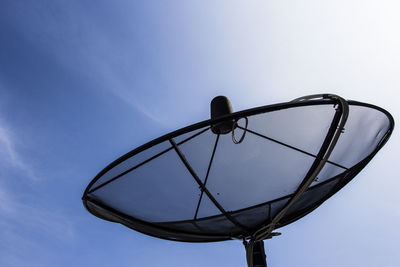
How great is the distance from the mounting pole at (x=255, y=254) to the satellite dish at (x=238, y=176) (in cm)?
1

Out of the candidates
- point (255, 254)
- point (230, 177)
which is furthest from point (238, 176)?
point (255, 254)

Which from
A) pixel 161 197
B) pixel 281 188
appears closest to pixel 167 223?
pixel 161 197

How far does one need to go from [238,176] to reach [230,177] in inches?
5.5

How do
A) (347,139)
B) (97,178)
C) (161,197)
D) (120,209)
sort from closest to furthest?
(97,178) → (347,139) → (120,209) → (161,197)

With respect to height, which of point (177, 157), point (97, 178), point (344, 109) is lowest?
point (97, 178)

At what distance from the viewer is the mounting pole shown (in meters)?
4.04

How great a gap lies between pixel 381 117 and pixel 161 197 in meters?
3.70

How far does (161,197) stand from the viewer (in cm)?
523

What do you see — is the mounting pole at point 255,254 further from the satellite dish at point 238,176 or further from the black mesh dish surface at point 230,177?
the black mesh dish surface at point 230,177

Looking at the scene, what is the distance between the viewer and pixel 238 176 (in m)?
5.05

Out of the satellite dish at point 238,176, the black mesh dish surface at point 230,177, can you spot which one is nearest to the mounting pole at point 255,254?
the satellite dish at point 238,176

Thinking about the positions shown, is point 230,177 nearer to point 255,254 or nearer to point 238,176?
point 238,176

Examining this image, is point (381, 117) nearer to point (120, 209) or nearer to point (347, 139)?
point (347, 139)

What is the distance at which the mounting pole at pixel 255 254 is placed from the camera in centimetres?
404
